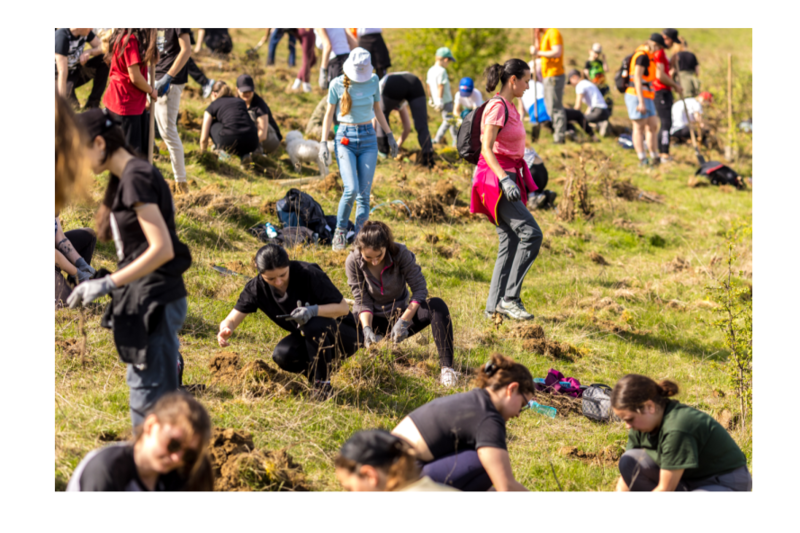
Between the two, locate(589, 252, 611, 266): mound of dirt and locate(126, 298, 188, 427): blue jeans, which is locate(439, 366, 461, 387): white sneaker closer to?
locate(126, 298, 188, 427): blue jeans

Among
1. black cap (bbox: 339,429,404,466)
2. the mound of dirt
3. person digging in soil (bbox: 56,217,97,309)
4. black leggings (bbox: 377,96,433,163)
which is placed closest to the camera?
black cap (bbox: 339,429,404,466)

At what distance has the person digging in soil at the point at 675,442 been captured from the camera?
3.47 meters

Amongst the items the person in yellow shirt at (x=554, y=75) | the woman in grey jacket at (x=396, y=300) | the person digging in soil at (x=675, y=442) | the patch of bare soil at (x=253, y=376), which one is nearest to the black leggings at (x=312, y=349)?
the patch of bare soil at (x=253, y=376)

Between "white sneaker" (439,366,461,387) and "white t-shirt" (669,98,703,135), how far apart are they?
1113cm

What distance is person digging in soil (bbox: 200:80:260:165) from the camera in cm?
852

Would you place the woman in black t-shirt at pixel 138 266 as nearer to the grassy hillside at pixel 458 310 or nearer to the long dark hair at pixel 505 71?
the grassy hillside at pixel 458 310

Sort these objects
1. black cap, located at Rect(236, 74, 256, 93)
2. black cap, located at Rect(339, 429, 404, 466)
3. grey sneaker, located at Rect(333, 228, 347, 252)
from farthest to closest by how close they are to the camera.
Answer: black cap, located at Rect(236, 74, 256, 93) → grey sneaker, located at Rect(333, 228, 347, 252) → black cap, located at Rect(339, 429, 404, 466)

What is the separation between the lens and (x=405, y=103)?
10352 millimetres

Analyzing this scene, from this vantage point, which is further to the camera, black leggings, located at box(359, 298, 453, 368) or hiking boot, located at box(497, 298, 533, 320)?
hiking boot, located at box(497, 298, 533, 320)

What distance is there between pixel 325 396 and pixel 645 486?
6.66ft

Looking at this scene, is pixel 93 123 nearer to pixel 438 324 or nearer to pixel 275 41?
pixel 438 324

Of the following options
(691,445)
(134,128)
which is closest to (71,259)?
(134,128)

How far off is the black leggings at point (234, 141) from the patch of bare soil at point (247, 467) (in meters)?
5.25

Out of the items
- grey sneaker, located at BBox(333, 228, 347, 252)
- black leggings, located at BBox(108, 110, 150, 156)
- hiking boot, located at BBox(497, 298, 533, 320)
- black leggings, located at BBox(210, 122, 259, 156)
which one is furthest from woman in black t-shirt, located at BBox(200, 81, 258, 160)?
hiking boot, located at BBox(497, 298, 533, 320)
